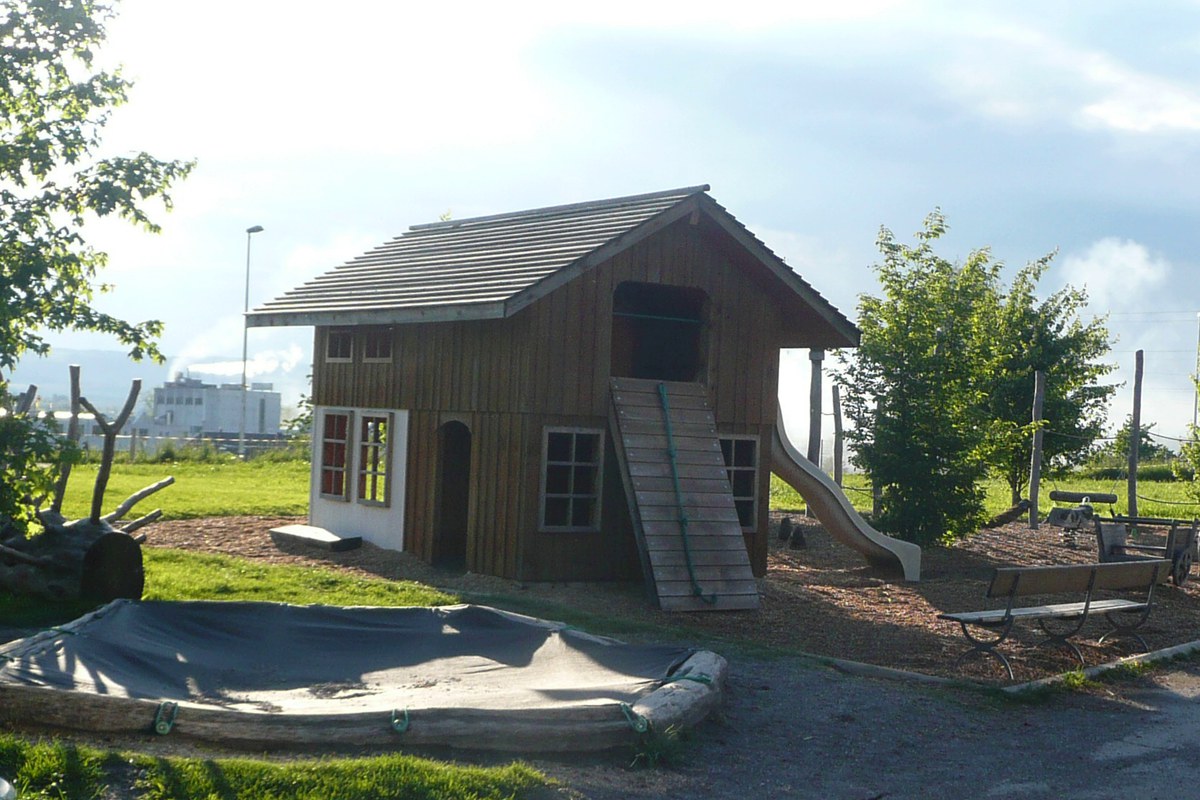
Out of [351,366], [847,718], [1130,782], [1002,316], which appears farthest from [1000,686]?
[1002,316]

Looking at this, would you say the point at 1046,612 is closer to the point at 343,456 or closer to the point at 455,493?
the point at 455,493

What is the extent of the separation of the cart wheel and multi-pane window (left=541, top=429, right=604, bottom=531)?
8245 mm

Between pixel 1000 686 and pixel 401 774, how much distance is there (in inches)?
218

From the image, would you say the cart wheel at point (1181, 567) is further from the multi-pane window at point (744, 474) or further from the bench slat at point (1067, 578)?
the multi-pane window at point (744, 474)

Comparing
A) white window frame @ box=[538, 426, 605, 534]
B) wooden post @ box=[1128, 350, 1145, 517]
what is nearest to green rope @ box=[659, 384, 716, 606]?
white window frame @ box=[538, 426, 605, 534]

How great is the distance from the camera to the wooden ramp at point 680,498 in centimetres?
1401

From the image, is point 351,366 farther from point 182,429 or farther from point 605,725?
point 182,429

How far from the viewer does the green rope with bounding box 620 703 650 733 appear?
7.46 m

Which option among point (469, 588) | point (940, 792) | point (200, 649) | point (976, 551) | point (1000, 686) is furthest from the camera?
point (976, 551)

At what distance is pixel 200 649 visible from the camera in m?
9.45

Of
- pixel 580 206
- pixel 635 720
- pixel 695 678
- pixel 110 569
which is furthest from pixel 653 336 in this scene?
pixel 635 720

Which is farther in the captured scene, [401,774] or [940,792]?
[940,792]

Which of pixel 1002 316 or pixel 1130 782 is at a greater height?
pixel 1002 316

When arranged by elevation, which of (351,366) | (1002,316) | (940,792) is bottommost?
(940,792)
